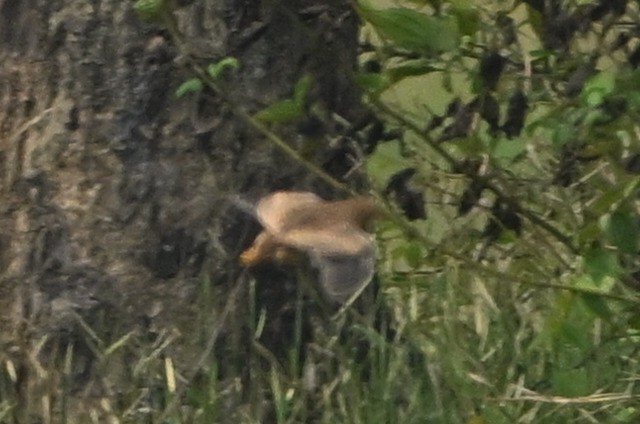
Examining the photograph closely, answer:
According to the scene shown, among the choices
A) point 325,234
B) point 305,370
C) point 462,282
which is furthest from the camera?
point 462,282

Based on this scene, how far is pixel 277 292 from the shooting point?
1637 millimetres

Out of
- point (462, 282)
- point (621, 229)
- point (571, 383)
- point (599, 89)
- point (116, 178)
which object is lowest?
point (462, 282)

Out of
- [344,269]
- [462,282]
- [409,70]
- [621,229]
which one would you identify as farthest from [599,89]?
[462,282]

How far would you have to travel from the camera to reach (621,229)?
1049mm

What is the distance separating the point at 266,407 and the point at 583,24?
682mm

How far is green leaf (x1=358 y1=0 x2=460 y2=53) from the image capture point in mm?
1047

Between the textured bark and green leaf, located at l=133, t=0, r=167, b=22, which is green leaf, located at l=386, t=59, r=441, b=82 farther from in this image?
the textured bark

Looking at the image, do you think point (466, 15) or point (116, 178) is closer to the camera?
point (466, 15)

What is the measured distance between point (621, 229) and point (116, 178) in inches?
28.8

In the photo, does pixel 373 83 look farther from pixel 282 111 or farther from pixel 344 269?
pixel 344 269

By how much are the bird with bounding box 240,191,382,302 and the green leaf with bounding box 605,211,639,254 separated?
29 cm

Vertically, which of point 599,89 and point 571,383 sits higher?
point 599,89

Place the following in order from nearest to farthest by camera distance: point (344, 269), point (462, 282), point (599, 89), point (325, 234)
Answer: point (599, 89) < point (325, 234) < point (344, 269) < point (462, 282)

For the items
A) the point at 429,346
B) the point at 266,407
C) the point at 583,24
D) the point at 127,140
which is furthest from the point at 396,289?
the point at 583,24
